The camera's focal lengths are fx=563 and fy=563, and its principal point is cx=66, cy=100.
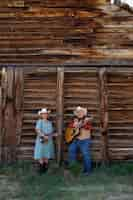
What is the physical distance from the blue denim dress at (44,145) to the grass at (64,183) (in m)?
0.36

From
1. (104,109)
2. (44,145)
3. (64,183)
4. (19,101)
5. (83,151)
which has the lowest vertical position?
(64,183)

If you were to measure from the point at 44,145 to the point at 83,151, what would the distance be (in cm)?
82

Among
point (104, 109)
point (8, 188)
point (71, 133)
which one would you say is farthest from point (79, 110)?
point (8, 188)

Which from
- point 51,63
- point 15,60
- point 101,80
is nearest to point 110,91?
point 101,80

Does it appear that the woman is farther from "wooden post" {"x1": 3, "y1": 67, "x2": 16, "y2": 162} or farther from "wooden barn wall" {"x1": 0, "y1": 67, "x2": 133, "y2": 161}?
"wooden post" {"x1": 3, "y1": 67, "x2": 16, "y2": 162}

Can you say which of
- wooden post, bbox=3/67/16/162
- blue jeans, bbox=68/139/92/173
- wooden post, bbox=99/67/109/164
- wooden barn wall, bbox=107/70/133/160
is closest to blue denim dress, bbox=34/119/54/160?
blue jeans, bbox=68/139/92/173

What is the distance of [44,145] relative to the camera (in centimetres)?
1155

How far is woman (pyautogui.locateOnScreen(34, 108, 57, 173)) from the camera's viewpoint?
1148cm

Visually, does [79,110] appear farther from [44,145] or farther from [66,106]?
[44,145]

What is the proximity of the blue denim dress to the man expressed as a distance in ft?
1.49

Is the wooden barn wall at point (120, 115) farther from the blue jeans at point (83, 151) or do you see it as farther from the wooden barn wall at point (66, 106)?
the blue jeans at point (83, 151)

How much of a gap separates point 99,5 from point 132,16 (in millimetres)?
733

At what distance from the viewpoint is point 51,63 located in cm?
1202

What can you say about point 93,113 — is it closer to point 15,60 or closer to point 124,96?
point 124,96
